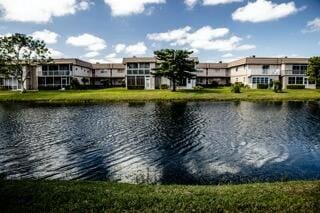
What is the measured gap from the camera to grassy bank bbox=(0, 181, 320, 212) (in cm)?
769

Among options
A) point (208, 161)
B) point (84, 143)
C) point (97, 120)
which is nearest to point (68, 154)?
point (84, 143)

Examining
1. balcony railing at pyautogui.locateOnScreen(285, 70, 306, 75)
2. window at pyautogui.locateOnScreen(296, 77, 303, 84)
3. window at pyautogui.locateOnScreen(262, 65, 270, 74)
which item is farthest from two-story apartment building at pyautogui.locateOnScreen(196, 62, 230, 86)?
window at pyautogui.locateOnScreen(296, 77, 303, 84)

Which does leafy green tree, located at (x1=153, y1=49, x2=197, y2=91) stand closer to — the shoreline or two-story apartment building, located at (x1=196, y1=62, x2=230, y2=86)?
the shoreline

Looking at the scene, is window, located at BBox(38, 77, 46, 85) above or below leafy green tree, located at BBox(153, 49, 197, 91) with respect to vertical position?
below

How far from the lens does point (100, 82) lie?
92.7 m

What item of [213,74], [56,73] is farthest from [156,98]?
[213,74]

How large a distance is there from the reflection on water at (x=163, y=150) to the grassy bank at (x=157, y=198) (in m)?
3.36

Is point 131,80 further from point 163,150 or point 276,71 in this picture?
point 163,150

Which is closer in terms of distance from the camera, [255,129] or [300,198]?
[300,198]

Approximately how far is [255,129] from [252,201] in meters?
18.0

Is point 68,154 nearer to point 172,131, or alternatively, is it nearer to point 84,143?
point 84,143

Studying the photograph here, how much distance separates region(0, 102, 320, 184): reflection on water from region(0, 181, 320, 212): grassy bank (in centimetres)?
336

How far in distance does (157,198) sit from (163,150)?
953 cm

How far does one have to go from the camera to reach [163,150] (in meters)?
17.8
